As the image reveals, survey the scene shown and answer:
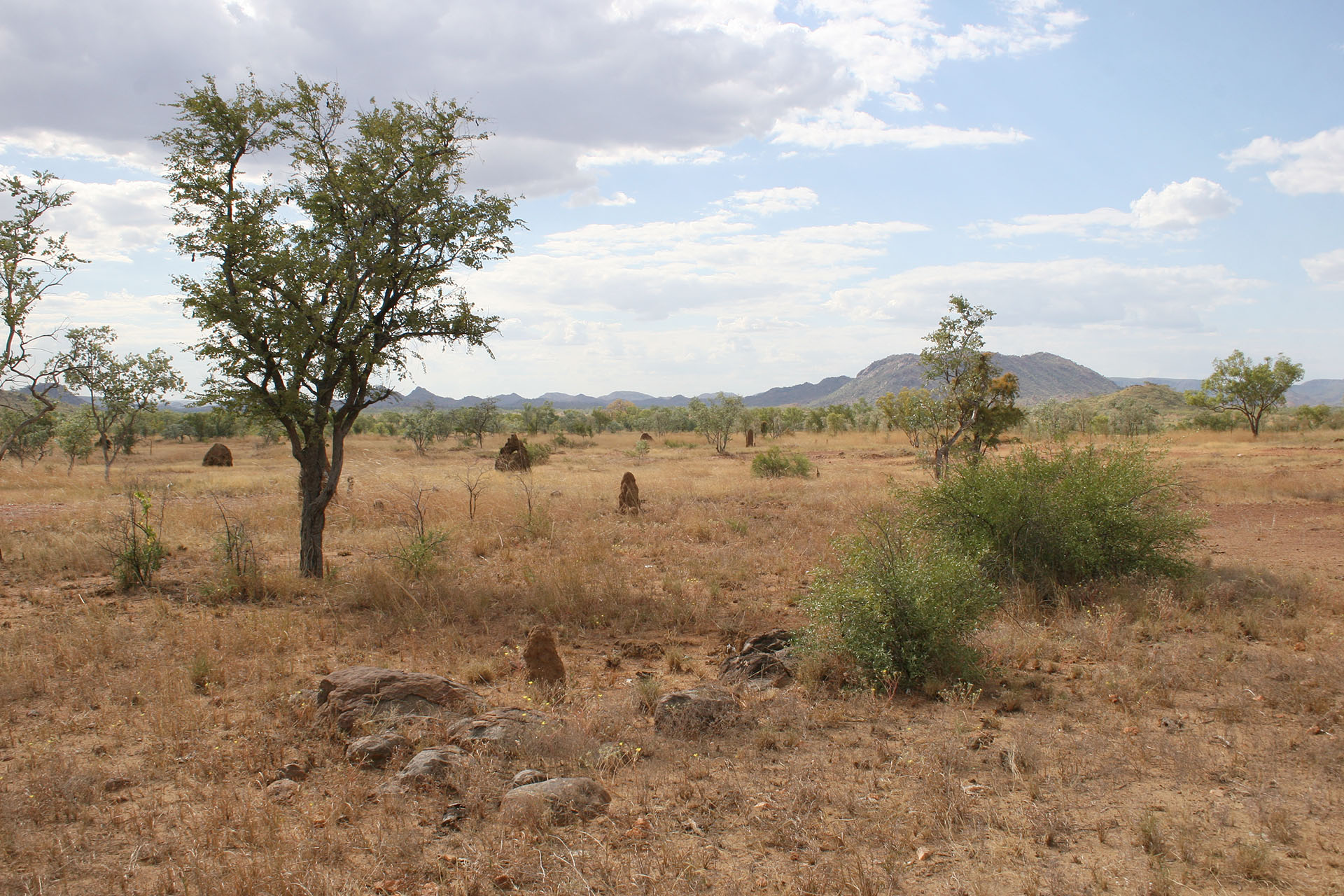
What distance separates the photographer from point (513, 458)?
29.3 metres

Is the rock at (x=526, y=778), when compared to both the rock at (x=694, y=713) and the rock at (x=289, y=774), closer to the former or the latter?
the rock at (x=694, y=713)

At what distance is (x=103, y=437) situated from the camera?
28766mm

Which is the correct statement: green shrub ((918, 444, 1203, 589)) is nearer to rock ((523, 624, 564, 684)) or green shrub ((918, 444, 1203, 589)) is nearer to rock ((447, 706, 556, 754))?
rock ((523, 624, 564, 684))

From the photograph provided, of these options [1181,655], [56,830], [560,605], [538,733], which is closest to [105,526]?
[560,605]

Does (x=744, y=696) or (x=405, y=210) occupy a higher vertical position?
(x=405, y=210)

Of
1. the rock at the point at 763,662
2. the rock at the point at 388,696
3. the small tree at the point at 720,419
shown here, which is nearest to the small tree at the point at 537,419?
the small tree at the point at 720,419

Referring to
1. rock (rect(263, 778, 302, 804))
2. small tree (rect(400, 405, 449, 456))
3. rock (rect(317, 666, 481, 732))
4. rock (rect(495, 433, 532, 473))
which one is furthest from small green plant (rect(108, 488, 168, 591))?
small tree (rect(400, 405, 449, 456))

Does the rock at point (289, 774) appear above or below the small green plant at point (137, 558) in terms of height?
below

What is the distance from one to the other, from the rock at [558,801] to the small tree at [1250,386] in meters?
54.4

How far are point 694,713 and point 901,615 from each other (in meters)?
2.30

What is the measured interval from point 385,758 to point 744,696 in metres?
3.10

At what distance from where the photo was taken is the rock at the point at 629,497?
57.2 feet

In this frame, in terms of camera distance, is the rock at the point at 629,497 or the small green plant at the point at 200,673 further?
the rock at the point at 629,497

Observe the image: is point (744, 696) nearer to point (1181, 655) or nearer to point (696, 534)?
point (1181, 655)
